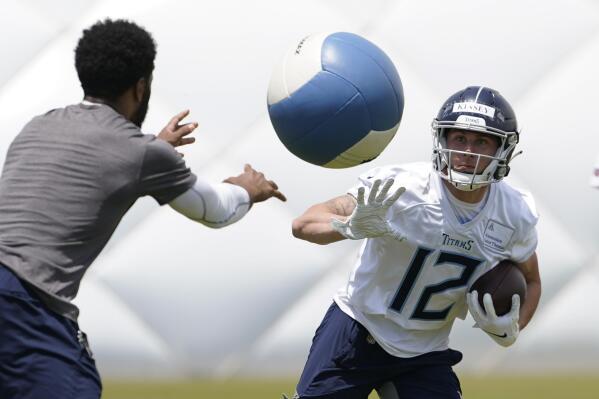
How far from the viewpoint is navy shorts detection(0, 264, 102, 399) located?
3477 mm

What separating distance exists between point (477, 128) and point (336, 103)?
0.50 m

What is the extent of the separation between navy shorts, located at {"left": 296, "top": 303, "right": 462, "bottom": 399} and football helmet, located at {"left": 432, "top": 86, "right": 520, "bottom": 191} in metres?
0.63

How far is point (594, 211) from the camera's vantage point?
22.3 ft

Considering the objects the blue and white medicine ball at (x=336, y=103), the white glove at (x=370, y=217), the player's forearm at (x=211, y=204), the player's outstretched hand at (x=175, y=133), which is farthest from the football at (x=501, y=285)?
the player's outstretched hand at (x=175, y=133)

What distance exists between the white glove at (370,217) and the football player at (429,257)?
6.0 inches

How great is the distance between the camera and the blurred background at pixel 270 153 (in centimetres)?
658

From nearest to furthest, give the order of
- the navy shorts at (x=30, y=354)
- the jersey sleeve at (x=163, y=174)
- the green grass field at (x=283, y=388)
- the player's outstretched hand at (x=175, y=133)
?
1. the navy shorts at (x=30, y=354)
2. the jersey sleeve at (x=163, y=174)
3. the player's outstretched hand at (x=175, y=133)
4. the green grass field at (x=283, y=388)

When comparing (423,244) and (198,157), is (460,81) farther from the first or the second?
(423,244)

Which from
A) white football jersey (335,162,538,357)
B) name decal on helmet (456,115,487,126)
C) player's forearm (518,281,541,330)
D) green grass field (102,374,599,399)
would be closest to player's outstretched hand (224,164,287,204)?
white football jersey (335,162,538,357)

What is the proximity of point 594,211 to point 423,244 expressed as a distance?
8.74 ft

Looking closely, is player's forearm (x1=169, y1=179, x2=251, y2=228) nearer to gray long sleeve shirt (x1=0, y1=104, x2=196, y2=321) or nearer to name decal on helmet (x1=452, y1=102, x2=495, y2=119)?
gray long sleeve shirt (x1=0, y1=104, x2=196, y2=321)

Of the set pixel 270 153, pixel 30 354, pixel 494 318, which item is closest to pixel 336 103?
pixel 494 318

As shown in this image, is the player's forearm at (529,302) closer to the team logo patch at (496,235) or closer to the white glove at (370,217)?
the team logo patch at (496,235)

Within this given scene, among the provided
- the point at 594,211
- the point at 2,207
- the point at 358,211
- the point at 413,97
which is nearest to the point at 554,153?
the point at 594,211
